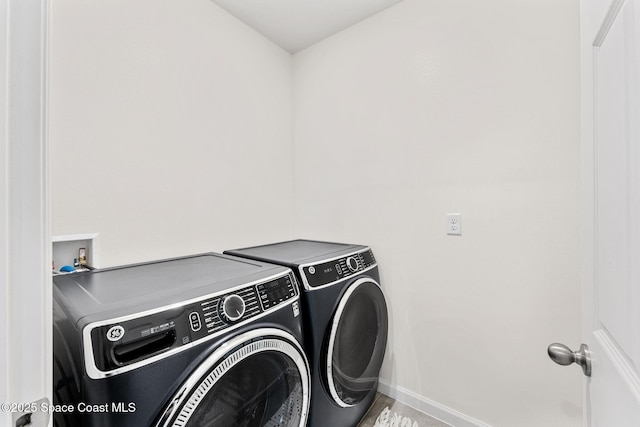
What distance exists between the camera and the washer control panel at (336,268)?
49.8 inches

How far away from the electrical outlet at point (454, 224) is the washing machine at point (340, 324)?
46cm

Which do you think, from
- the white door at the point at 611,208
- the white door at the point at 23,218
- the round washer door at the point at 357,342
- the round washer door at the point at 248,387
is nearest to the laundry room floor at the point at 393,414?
the round washer door at the point at 357,342

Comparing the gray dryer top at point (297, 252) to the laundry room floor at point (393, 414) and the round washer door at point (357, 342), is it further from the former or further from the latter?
the laundry room floor at point (393, 414)

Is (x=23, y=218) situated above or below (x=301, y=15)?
below

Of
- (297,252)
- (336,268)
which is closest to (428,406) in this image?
(336,268)

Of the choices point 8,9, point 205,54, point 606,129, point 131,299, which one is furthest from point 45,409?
point 205,54

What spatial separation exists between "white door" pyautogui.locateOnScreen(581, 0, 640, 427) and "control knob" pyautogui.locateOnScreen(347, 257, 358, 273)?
0.91 meters

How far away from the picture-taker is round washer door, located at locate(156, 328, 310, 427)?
74 cm

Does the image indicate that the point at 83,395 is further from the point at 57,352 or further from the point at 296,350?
the point at 296,350

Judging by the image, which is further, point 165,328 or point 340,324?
point 340,324

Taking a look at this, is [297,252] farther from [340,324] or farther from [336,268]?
[340,324]

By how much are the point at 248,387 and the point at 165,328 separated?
1.20ft

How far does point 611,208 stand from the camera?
1.85 feet

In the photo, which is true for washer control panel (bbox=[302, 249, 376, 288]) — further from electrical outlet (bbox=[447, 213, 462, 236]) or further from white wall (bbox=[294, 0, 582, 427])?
electrical outlet (bbox=[447, 213, 462, 236])
